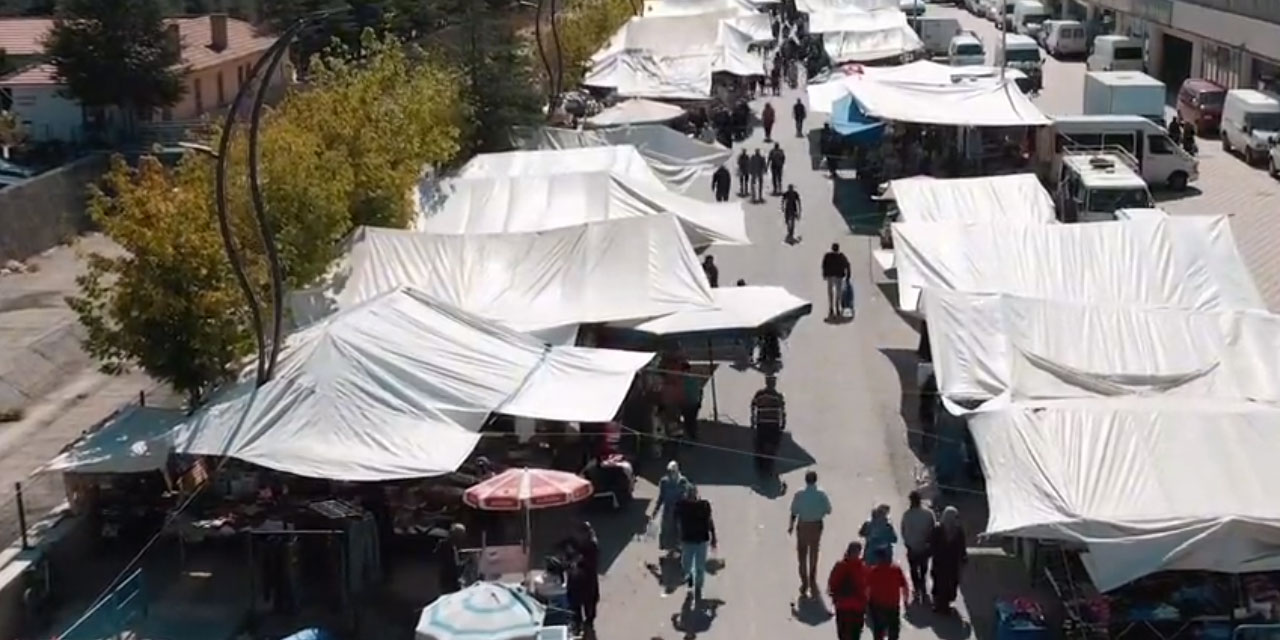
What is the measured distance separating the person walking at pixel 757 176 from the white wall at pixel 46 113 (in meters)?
27.0

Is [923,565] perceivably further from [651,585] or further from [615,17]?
[615,17]

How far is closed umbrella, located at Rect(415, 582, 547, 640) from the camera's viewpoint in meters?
13.2

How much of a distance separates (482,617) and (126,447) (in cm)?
611

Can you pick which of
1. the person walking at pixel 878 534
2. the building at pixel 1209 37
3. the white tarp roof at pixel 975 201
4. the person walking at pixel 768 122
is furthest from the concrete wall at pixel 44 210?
the building at pixel 1209 37

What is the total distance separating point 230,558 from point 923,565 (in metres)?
7.18

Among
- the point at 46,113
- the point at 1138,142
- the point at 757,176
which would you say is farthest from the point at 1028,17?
the point at 46,113

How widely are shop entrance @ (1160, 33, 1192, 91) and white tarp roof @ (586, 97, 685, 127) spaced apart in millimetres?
23792

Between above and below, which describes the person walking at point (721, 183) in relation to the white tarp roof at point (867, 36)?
below

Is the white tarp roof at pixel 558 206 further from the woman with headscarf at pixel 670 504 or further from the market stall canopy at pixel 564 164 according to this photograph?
the woman with headscarf at pixel 670 504

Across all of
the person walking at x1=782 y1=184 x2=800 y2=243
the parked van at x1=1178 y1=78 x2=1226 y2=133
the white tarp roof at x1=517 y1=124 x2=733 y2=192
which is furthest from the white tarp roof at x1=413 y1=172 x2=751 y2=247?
the parked van at x1=1178 y1=78 x2=1226 y2=133

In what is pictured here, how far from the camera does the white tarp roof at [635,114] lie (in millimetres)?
41094

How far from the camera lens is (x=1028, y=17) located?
71.6 metres

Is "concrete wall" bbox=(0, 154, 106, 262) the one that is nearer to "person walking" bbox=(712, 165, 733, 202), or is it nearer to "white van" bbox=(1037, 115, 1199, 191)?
"person walking" bbox=(712, 165, 733, 202)

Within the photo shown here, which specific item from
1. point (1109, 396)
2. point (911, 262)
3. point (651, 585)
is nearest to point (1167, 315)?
point (1109, 396)
